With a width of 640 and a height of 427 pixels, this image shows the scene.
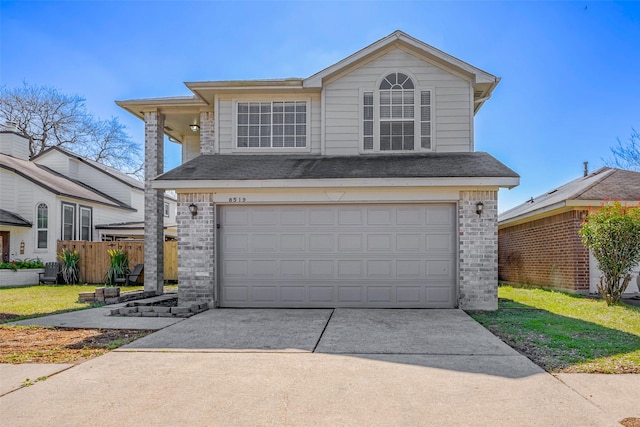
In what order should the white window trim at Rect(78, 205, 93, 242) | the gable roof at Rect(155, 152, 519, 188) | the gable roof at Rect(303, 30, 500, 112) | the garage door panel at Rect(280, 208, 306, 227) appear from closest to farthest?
the gable roof at Rect(155, 152, 519, 188) < the garage door panel at Rect(280, 208, 306, 227) < the gable roof at Rect(303, 30, 500, 112) < the white window trim at Rect(78, 205, 93, 242)

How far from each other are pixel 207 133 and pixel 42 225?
38.2 ft

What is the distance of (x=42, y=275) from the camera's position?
17859 millimetres

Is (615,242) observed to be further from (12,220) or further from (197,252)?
(12,220)

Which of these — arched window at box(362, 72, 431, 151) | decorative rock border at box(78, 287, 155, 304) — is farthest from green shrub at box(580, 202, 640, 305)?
decorative rock border at box(78, 287, 155, 304)

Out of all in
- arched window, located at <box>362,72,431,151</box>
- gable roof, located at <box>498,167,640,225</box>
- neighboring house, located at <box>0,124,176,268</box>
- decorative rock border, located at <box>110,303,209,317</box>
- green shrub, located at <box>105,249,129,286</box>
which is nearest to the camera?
decorative rock border, located at <box>110,303,209,317</box>

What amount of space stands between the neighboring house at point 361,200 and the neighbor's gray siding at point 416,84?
1.0 inches

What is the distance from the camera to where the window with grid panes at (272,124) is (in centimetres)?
1156

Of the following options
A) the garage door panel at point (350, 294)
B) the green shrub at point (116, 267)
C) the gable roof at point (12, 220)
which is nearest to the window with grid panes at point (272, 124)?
the garage door panel at point (350, 294)

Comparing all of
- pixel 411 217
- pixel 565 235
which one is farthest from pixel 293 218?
pixel 565 235

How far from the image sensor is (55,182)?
21016mm

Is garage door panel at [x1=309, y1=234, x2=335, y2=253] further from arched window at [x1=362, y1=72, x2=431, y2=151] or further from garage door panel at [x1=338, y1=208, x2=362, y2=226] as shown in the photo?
arched window at [x1=362, y1=72, x2=431, y2=151]

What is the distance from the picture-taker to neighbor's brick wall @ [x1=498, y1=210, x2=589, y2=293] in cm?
1229

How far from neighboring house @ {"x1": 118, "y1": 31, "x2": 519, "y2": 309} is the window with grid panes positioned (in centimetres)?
33

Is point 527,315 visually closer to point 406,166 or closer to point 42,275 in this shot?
point 406,166
